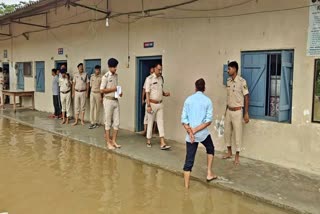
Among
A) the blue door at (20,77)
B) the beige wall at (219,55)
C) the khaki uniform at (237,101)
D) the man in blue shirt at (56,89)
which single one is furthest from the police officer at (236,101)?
the blue door at (20,77)

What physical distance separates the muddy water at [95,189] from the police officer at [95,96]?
9.06 ft

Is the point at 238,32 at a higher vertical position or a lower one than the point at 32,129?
higher

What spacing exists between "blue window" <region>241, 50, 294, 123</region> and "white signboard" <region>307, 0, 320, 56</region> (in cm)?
38

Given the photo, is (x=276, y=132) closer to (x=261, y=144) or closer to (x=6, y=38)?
(x=261, y=144)

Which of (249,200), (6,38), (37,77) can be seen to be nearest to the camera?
(249,200)

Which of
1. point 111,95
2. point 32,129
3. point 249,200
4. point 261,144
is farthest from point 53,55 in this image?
point 249,200

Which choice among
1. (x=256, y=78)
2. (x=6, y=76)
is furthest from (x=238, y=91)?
(x=6, y=76)

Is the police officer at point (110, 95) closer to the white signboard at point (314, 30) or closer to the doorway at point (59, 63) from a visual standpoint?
the white signboard at point (314, 30)

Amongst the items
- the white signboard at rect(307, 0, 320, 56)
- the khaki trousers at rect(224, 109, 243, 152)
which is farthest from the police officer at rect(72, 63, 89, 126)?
the white signboard at rect(307, 0, 320, 56)

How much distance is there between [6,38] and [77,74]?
830 cm

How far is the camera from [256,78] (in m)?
6.31

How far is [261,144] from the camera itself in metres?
6.27

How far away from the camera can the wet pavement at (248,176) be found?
4512 mm

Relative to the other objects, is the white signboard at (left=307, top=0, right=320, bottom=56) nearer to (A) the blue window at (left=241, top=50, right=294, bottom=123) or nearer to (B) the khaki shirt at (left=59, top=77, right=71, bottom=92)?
(A) the blue window at (left=241, top=50, right=294, bottom=123)
